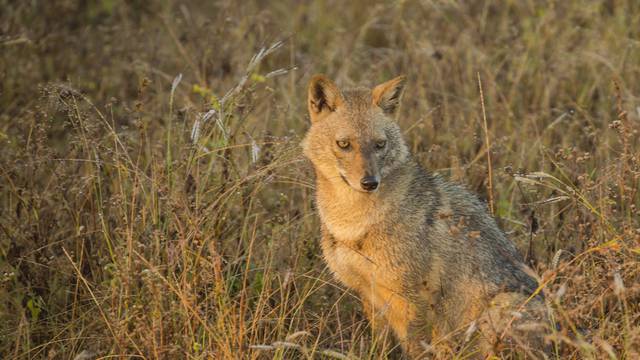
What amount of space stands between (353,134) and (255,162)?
2.02 feet

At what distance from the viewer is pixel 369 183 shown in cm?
450

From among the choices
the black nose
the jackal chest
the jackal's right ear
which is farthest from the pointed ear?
the jackal chest

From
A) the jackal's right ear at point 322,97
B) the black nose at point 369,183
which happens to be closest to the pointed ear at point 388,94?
the jackal's right ear at point 322,97

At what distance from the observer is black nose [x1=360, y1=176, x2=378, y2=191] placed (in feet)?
14.8

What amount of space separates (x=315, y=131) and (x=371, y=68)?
300 centimetres

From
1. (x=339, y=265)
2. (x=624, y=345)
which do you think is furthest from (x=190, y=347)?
(x=624, y=345)

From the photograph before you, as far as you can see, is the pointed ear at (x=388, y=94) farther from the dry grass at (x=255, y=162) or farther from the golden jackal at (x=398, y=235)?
the dry grass at (x=255, y=162)

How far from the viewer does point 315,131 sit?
4.95 meters

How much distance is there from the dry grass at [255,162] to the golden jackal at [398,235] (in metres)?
0.22

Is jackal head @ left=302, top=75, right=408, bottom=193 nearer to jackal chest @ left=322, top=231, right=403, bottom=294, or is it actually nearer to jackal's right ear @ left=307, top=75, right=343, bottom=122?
jackal's right ear @ left=307, top=75, right=343, bottom=122

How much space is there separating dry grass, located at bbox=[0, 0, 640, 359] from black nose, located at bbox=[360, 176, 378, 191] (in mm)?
558

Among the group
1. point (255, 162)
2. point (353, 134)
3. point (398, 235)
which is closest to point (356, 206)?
point (398, 235)

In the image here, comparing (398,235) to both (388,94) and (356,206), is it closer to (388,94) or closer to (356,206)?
(356,206)

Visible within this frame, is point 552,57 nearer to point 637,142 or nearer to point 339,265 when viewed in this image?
point 637,142
